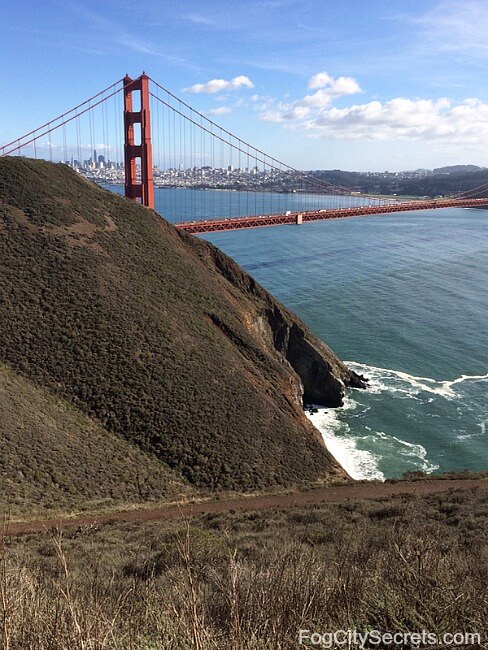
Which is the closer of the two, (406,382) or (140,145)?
(406,382)

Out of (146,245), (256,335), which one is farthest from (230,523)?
(146,245)

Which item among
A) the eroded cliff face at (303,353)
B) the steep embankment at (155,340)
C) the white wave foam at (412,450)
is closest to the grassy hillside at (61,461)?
the steep embankment at (155,340)

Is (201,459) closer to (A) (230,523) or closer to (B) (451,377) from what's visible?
(A) (230,523)

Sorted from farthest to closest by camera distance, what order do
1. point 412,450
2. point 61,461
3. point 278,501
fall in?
point 412,450, point 278,501, point 61,461

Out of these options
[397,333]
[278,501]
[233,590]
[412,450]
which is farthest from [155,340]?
[397,333]

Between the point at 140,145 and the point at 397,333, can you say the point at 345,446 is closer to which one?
the point at 397,333

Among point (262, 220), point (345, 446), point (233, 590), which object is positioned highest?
point (262, 220)
